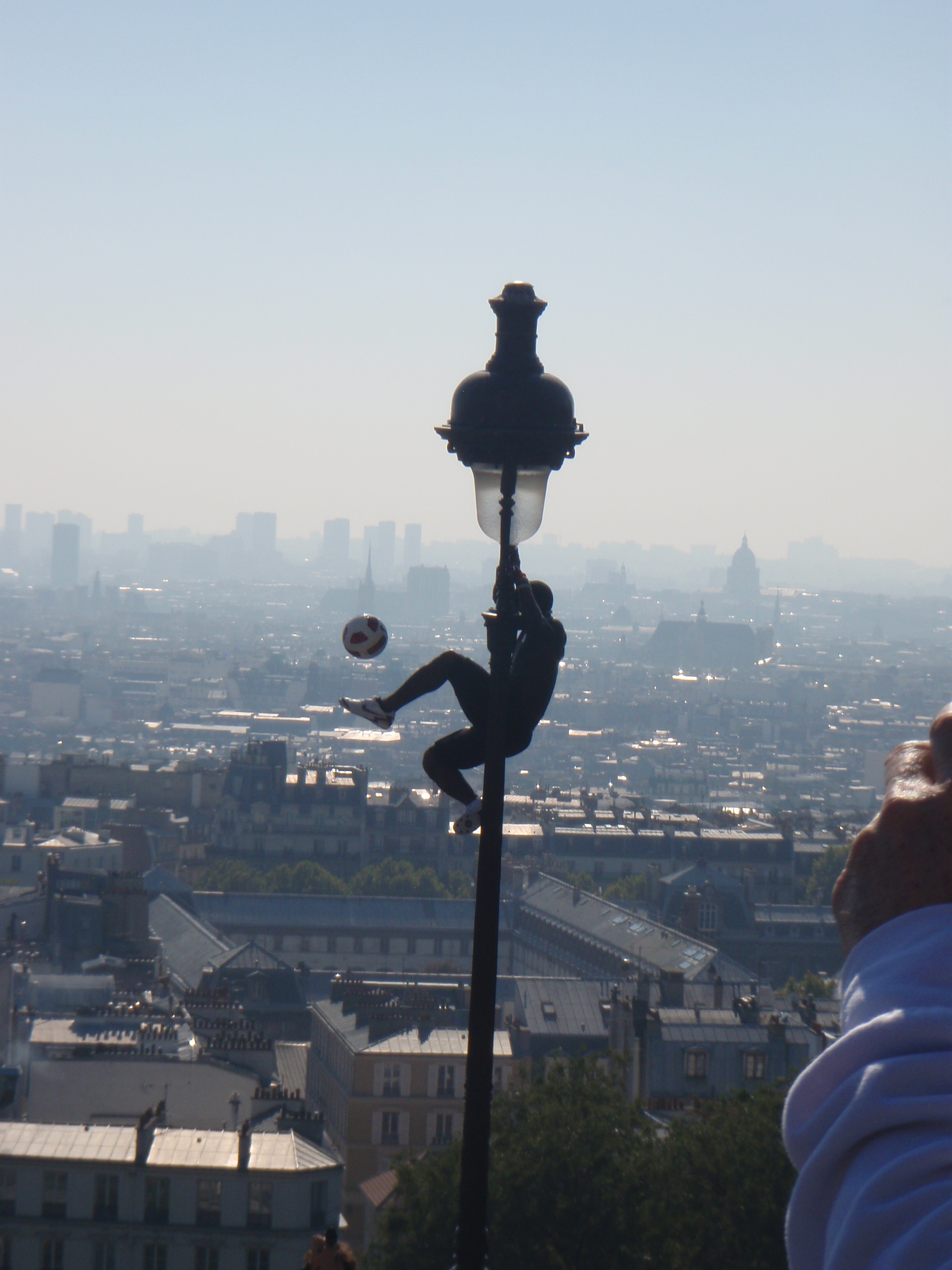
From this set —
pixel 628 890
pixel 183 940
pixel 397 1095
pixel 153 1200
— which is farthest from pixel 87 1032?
pixel 628 890

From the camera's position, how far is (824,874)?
5009 centimetres

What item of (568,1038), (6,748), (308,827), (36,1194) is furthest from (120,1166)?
(6,748)

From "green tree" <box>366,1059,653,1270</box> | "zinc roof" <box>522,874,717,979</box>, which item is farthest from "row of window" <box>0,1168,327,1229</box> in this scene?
"zinc roof" <box>522,874,717,979</box>

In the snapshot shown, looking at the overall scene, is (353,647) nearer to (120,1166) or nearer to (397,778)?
(120,1166)

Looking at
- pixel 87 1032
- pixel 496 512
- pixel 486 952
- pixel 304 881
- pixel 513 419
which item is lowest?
pixel 304 881

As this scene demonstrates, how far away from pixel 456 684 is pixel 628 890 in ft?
150

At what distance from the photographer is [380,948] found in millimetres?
41656

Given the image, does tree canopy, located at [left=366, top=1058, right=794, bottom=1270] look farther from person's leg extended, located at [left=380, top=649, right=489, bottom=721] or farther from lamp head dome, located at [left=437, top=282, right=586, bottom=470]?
lamp head dome, located at [left=437, top=282, right=586, bottom=470]

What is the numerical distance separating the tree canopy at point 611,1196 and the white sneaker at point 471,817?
8770 millimetres

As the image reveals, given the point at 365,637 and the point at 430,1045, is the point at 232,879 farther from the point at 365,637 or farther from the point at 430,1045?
the point at 365,637

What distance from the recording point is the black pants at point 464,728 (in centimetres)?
366

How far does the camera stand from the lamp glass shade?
152 inches

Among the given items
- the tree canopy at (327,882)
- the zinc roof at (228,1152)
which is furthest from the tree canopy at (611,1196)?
the tree canopy at (327,882)

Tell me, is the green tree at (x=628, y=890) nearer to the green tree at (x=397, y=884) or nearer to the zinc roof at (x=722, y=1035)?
the green tree at (x=397, y=884)
